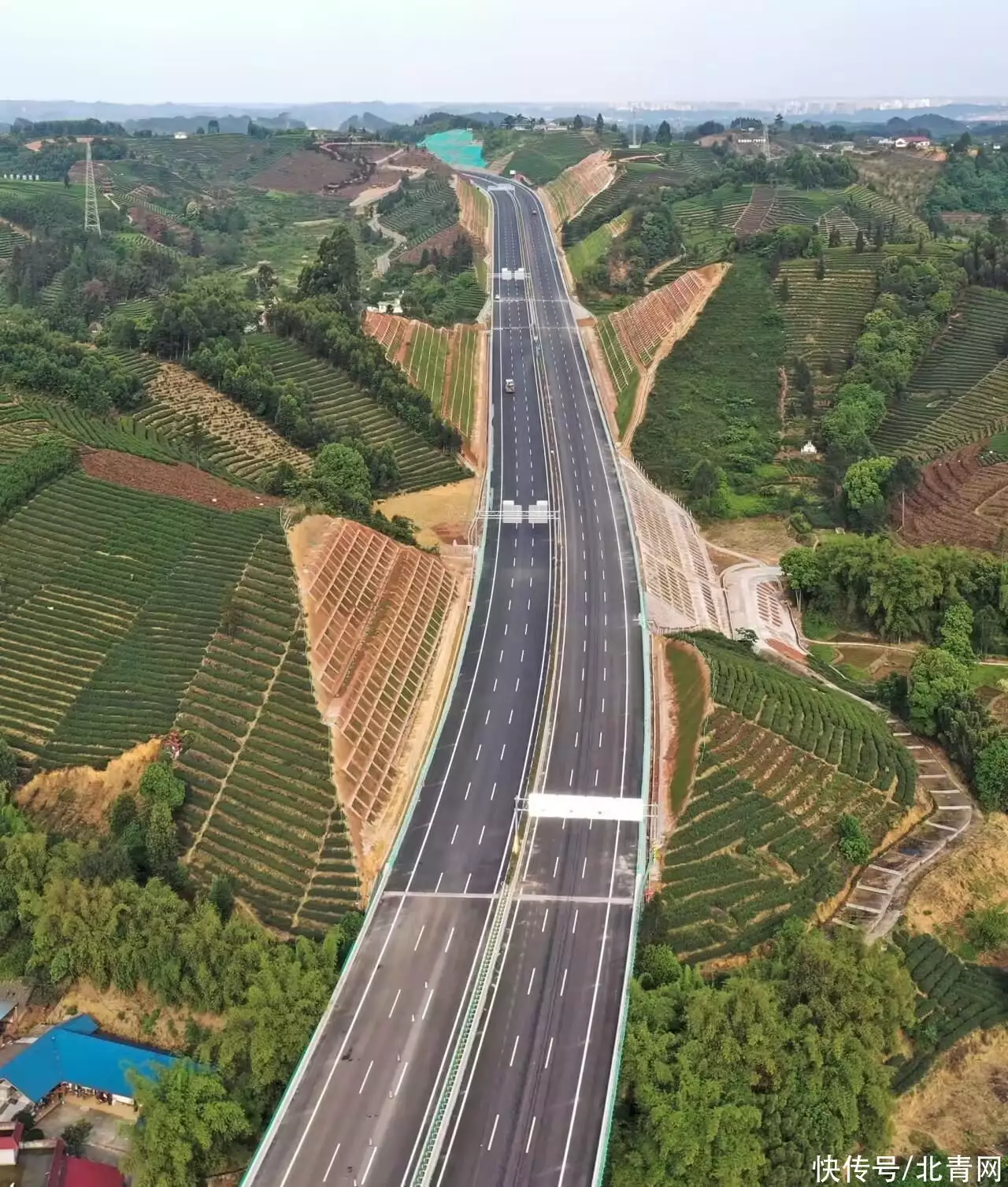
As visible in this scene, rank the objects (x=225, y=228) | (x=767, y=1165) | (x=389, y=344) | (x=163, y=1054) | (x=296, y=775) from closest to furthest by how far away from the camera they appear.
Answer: (x=767, y=1165) → (x=163, y=1054) → (x=296, y=775) → (x=389, y=344) → (x=225, y=228)

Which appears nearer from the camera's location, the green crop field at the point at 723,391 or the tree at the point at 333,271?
the green crop field at the point at 723,391

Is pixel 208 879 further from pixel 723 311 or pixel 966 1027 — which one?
pixel 723 311

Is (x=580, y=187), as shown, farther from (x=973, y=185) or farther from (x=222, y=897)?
(x=222, y=897)

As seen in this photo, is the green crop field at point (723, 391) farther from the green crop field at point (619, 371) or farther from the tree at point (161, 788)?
the tree at point (161, 788)

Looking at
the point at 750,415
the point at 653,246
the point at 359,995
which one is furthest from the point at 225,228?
the point at 359,995

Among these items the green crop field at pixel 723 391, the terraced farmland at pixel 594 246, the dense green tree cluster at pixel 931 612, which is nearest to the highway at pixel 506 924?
the dense green tree cluster at pixel 931 612

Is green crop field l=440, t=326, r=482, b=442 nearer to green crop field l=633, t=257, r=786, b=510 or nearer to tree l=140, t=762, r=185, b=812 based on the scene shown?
green crop field l=633, t=257, r=786, b=510

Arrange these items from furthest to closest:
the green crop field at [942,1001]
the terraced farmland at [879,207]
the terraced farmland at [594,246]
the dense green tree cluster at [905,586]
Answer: the terraced farmland at [879,207], the terraced farmland at [594,246], the dense green tree cluster at [905,586], the green crop field at [942,1001]

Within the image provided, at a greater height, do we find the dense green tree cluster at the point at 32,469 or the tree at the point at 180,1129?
the dense green tree cluster at the point at 32,469
